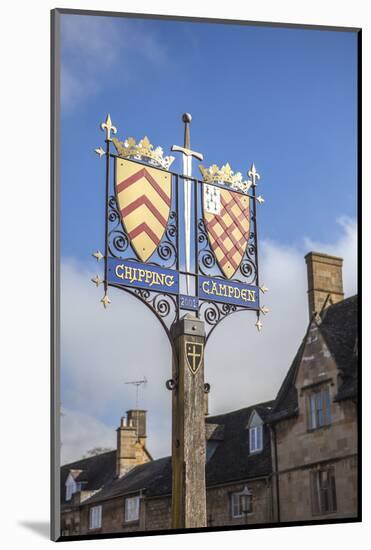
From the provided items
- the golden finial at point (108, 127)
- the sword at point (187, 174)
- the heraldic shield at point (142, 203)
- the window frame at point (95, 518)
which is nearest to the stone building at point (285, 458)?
the window frame at point (95, 518)

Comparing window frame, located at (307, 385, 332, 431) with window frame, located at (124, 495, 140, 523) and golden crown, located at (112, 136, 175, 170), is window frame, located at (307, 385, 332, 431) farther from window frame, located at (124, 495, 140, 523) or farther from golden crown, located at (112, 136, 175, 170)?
golden crown, located at (112, 136, 175, 170)

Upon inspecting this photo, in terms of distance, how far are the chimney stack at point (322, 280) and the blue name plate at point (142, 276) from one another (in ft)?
5.53

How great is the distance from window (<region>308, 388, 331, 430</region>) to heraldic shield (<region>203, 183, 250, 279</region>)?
192 cm

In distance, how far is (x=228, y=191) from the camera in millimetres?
9188

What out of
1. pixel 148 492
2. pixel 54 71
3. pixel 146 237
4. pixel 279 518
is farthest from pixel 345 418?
pixel 54 71

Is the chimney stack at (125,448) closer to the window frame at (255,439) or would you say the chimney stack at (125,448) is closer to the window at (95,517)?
the window at (95,517)

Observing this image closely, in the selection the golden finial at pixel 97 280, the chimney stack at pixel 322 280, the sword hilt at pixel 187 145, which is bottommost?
the golden finial at pixel 97 280

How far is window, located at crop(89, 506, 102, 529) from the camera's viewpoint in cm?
884

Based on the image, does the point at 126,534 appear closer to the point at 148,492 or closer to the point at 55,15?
the point at 148,492

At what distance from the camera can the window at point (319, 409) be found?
1019 centimetres

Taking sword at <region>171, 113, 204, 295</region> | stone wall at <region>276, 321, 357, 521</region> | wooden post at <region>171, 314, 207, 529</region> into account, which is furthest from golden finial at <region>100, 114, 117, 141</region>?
stone wall at <region>276, 321, 357, 521</region>

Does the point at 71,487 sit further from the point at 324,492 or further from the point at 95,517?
the point at 324,492

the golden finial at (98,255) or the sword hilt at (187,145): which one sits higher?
the sword hilt at (187,145)

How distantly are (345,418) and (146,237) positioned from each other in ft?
9.23
